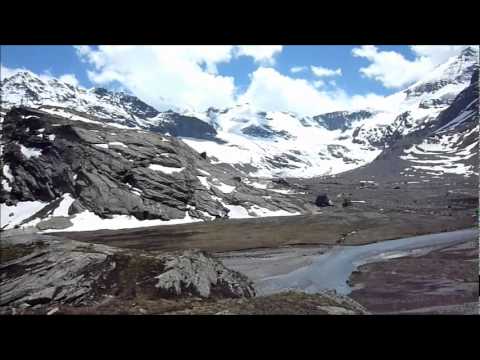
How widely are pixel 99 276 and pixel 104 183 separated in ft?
264

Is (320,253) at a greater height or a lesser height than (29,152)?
lesser

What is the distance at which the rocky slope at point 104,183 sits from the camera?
97500 mm

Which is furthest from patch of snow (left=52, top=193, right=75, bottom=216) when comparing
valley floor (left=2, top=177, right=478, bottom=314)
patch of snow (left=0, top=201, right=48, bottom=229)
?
valley floor (left=2, top=177, right=478, bottom=314)

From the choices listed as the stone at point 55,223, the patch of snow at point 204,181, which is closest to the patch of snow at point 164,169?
Result: the patch of snow at point 204,181

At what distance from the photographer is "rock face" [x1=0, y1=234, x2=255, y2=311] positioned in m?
23.8

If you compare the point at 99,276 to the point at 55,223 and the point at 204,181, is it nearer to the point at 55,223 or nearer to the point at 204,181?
the point at 55,223

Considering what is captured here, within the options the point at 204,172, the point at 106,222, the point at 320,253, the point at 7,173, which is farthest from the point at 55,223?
the point at 320,253

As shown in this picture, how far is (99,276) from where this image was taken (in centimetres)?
2652

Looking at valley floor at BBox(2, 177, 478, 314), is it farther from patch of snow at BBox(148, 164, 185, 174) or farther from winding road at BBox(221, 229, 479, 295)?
patch of snow at BBox(148, 164, 185, 174)

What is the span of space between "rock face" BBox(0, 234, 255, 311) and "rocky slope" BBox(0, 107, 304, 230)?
65.0m

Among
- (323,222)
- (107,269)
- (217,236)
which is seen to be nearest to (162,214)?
(217,236)
